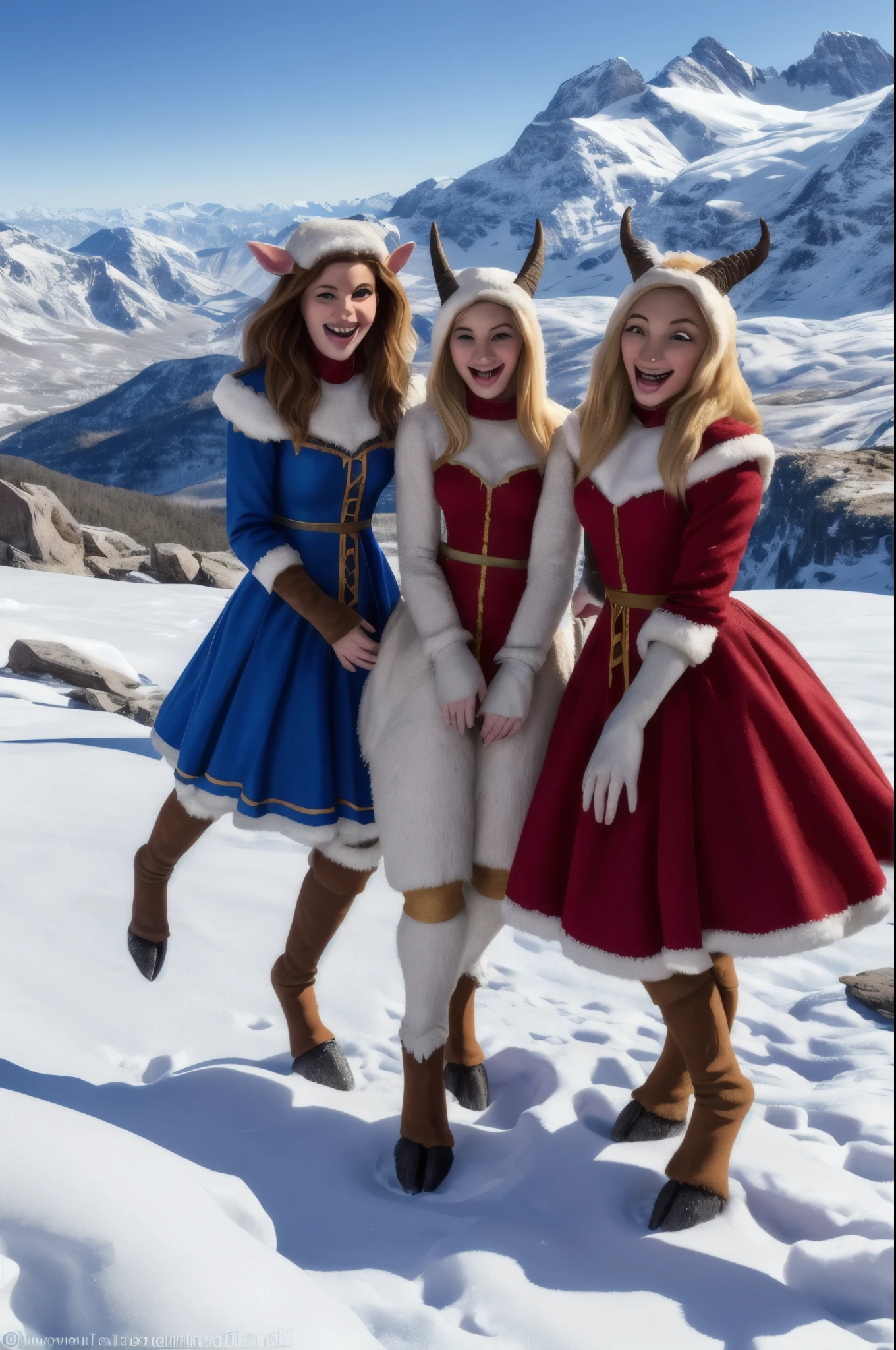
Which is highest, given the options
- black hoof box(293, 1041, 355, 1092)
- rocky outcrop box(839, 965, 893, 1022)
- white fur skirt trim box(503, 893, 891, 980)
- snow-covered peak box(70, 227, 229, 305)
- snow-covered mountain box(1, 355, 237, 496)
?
snow-covered peak box(70, 227, 229, 305)

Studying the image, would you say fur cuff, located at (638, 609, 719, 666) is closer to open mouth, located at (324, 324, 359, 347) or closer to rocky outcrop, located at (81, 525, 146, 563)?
open mouth, located at (324, 324, 359, 347)

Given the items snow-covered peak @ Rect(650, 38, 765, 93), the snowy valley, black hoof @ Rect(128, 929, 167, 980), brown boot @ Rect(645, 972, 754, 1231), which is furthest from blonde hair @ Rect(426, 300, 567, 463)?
snow-covered peak @ Rect(650, 38, 765, 93)

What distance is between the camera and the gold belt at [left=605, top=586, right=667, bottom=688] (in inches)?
62.6

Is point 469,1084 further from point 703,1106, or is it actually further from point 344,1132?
point 703,1106

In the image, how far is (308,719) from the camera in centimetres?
187

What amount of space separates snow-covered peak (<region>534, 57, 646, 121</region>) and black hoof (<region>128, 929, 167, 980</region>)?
14253cm

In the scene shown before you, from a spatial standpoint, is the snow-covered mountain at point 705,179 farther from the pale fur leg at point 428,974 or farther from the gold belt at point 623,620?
the pale fur leg at point 428,974

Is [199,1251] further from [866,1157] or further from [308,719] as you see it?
[866,1157]

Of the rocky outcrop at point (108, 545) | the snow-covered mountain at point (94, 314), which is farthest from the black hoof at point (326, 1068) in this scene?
the snow-covered mountain at point (94, 314)

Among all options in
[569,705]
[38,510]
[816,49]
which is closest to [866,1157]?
[569,705]

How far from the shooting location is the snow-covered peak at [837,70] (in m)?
108

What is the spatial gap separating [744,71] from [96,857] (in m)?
141

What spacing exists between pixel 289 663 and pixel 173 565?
806 cm

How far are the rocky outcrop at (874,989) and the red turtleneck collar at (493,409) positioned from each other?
194 cm
